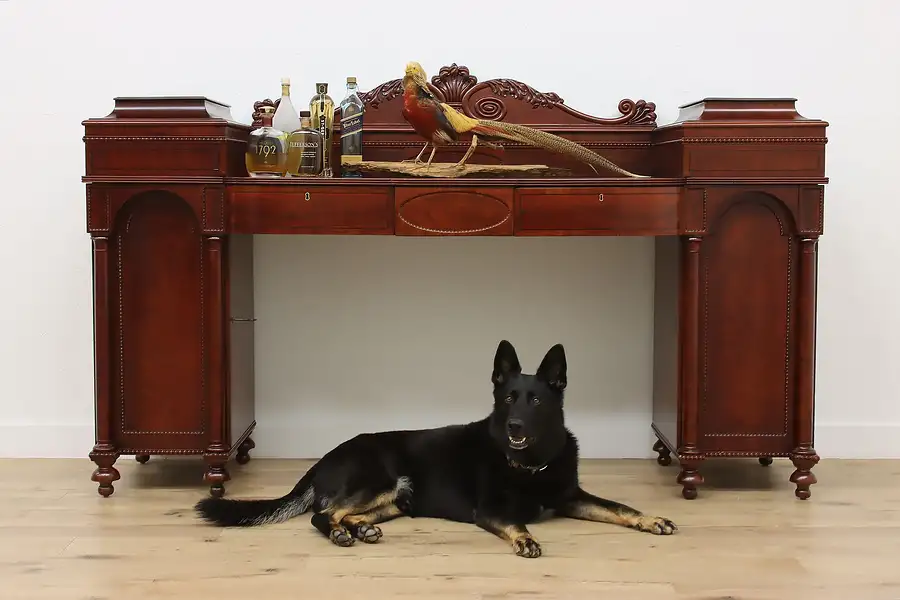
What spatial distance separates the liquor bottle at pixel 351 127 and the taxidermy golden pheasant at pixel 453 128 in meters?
0.16

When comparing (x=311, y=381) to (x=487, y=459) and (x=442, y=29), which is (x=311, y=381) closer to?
(x=487, y=459)

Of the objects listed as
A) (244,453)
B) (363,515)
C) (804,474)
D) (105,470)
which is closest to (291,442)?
(244,453)

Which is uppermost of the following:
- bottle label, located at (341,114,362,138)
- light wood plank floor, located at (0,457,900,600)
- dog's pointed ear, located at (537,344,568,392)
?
bottle label, located at (341,114,362,138)

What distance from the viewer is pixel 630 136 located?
3.37 metres

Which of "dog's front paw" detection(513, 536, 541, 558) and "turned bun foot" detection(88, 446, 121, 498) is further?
"turned bun foot" detection(88, 446, 121, 498)

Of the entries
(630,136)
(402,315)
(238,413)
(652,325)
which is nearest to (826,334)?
(652,325)

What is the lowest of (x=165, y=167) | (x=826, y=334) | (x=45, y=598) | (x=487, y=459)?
(x=45, y=598)

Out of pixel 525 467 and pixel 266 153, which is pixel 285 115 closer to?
pixel 266 153

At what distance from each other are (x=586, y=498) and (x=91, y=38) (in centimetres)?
237

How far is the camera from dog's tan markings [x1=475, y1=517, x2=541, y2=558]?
2.47 metres

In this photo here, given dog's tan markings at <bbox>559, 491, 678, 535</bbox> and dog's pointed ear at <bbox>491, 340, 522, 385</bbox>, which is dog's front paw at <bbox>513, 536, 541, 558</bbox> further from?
dog's pointed ear at <bbox>491, 340, 522, 385</bbox>

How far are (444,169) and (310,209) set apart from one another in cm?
45

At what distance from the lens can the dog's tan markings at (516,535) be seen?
2.47 meters

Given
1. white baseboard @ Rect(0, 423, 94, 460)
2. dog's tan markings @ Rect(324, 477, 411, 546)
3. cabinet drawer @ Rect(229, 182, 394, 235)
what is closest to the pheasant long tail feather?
cabinet drawer @ Rect(229, 182, 394, 235)
